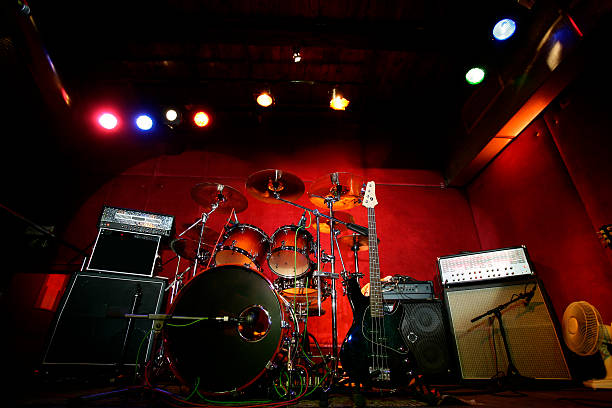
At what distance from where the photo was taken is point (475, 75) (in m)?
3.84

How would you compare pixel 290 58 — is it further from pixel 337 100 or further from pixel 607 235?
pixel 607 235

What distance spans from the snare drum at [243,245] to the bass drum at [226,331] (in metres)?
0.98

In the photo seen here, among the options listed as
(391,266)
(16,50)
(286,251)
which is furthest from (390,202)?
(16,50)

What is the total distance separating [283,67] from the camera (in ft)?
15.0

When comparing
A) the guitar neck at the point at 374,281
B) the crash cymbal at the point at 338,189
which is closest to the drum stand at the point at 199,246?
the crash cymbal at the point at 338,189

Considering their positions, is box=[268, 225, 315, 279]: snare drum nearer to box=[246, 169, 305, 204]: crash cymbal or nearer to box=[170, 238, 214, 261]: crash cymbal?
box=[246, 169, 305, 204]: crash cymbal

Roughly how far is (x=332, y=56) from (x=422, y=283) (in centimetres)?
341

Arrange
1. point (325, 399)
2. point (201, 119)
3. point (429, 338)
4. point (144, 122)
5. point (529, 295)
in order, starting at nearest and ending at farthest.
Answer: point (325, 399) < point (529, 295) < point (429, 338) < point (144, 122) < point (201, 119)

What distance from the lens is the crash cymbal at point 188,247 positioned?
3.11 metres

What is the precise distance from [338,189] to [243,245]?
1.18 meters

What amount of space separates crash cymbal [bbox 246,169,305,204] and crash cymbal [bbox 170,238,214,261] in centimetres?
79

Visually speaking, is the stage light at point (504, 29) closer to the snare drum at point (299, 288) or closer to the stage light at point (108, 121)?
the snare drum at point (299, 288)

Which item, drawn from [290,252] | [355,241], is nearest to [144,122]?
[290,252]

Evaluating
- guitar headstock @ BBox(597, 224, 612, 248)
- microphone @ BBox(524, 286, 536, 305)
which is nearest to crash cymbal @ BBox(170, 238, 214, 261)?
microphone @ BBox(524, 286, 536, 305)
